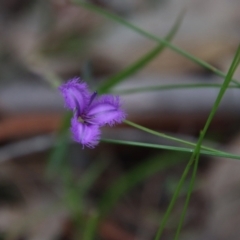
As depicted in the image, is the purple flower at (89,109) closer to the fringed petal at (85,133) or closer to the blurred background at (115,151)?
the fringed petal at (85,133)

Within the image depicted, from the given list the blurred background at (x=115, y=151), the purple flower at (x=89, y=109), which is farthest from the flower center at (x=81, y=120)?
the blurred background at (x=115, y=151)

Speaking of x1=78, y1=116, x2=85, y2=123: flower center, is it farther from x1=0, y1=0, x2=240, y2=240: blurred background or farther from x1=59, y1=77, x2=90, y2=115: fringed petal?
x1=0, y1=0, x2=240, y2=240: blurred background

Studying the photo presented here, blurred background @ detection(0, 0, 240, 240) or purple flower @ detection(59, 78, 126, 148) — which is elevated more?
blurred background @ detection(0, 0, 240, 240)

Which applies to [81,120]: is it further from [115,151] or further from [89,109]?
[115,151]

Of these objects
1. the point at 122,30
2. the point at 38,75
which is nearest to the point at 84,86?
the point at 38,75

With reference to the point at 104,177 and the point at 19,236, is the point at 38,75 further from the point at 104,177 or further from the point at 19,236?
the point at 19,236

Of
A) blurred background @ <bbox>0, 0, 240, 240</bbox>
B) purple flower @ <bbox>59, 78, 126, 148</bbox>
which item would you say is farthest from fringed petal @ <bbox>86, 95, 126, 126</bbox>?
blurred background @ <bbox>0, 0, 240, 240</bbox>

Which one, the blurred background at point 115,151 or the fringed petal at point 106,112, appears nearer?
the fringed petal at point 106,112
